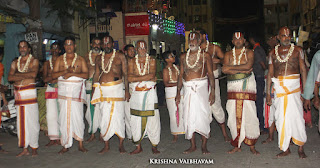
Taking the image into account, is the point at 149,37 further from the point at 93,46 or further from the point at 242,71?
the point at 242,71

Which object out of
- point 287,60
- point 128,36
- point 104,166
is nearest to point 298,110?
point 287,60

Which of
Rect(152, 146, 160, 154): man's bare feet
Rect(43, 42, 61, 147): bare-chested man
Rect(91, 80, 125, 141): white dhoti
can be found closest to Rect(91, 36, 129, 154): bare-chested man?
Rect(91, 80, 125, 141): white dhoti

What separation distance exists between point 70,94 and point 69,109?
267 mm

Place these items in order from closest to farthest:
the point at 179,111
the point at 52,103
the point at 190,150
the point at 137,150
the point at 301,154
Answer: the point at 301,154
the point at 190,150
the point at 137,150
the point at 52,103
the point at 179,111

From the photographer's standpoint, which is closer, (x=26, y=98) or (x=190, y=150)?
(x=190, y=150)

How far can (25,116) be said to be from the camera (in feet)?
22.1

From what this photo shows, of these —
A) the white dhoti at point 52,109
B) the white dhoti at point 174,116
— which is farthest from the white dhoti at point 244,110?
the white dhoti at point 52,109

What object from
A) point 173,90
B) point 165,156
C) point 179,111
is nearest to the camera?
point 165,156

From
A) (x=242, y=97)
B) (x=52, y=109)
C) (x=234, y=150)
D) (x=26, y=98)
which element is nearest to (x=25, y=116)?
(x=26, y=98)

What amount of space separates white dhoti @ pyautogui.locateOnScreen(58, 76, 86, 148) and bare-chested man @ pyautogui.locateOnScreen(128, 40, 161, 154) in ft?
3.27

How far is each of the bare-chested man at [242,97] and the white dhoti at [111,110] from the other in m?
1.93

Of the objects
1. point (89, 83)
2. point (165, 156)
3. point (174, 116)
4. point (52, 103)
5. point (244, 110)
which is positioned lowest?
point (165, 156)

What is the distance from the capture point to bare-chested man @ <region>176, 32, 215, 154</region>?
6402 millimetres

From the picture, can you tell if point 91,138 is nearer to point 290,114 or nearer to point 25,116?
point 25,116
